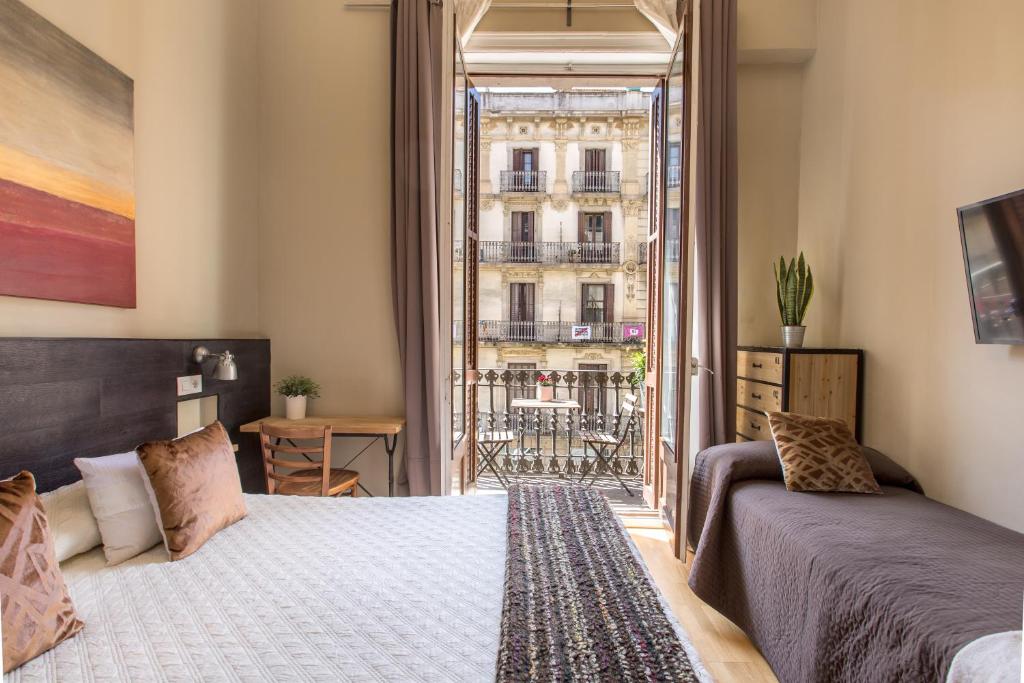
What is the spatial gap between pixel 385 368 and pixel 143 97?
184cm

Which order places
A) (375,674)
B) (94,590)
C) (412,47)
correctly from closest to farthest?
1. (375,674)
2. (94,590)
3. (412,47)

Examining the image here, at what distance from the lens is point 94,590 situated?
148cm

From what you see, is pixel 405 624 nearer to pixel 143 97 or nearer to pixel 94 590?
pixel 94 590

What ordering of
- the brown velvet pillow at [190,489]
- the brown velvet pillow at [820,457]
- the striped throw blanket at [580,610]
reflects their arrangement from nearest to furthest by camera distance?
1. the striped throw blanket at [580,610]
2. the brown velvet pillow at [190,489]
3. the brown velvet pillow at [820,457]

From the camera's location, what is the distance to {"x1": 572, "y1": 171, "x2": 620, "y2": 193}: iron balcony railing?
41.9ft

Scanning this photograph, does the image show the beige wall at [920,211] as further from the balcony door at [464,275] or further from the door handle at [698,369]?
the balcony door at [464,275]

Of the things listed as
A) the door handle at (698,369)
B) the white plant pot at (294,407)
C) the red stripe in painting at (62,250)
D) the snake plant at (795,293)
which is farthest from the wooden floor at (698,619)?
the red stripe in painting at (62,250)

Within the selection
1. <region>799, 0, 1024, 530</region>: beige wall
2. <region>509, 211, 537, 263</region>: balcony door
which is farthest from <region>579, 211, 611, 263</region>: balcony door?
<region>799, 0, 1024, 530</region>: beige wall

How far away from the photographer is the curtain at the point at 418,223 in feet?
10.7

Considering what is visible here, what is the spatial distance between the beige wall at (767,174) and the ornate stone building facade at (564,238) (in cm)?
924

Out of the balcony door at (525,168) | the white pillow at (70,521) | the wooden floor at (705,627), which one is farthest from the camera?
the balcony door at (525,168)

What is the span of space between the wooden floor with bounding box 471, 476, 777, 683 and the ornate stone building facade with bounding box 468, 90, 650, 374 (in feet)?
31.0

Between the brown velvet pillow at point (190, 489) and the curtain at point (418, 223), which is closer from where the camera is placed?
the brown velvet pillow at point (190, 489)

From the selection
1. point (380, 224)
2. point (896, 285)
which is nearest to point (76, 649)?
point (380, 224)
